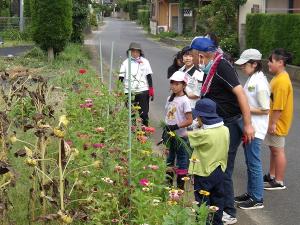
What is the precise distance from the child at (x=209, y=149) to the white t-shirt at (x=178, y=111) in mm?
1208

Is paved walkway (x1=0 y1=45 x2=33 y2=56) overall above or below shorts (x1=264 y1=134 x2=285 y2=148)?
above

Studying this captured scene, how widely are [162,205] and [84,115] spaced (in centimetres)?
235

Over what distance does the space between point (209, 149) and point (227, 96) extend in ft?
2.23

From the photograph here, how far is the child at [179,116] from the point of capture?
5.91 m

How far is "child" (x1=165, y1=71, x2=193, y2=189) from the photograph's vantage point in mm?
5906

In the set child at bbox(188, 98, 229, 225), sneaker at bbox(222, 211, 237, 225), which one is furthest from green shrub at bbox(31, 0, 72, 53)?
child at bbox(188, 98, 229, 225)

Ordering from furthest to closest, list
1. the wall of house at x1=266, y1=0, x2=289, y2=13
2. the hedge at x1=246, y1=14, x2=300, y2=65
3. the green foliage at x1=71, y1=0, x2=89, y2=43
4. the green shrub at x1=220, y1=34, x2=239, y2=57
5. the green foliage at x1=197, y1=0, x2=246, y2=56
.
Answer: the wall of house at x1=266, y1=0, x2=289, y2=13
the green foliage at x1=197, y1=0, x2=246, y2=56
the green shrub at x1=220, y1=34, x2=239, y2=57
the green foliage at x1=71, y1=0, x2=89, y2=43
the hedge at x1=246, y1=14, x2=300, y2=65

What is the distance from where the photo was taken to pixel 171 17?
45.6 meters

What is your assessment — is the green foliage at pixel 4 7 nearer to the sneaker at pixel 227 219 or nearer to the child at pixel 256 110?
the child at pixel 256 110

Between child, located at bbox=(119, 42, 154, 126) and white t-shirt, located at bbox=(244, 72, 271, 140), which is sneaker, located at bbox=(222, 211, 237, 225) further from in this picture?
child, located at bbox=(119, 42, 154, 126)

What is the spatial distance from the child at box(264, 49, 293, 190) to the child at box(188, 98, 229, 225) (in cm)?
172

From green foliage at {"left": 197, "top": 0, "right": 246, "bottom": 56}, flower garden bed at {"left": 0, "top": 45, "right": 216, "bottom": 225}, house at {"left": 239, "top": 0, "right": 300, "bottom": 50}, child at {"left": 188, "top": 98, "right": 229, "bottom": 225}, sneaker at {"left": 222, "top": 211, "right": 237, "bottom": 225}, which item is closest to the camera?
flower garden bed at {"left": 0, "top": 45, "right": 216, "bottom": 225}

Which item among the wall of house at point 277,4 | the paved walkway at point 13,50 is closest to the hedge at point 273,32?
the wall of house at point 277,4

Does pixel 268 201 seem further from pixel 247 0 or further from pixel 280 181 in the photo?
pixel 247 0
